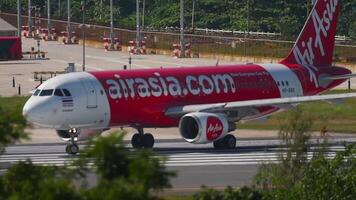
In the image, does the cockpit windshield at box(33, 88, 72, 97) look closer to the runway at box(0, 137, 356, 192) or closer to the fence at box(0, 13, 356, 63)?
the runway at box(0, 137, 356, 192)

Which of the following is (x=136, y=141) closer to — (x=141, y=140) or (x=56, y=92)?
(x=141, y=140)

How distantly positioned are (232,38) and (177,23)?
A: 31.1 m

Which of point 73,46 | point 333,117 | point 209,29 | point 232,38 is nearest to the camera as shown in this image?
point 333,117


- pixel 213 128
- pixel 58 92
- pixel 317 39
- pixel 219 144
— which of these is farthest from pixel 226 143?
pixel 317 39

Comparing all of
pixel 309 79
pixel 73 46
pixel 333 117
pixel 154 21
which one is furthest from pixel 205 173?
pixel 154 21

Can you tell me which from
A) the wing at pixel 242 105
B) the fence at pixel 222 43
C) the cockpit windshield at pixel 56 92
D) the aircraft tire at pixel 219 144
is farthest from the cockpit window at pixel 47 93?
the fence at pixel 222 43

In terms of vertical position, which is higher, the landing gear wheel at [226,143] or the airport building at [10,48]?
the landing gear wheel at [226,143]

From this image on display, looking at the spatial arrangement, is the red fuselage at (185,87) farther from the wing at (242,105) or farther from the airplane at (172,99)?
the wing at (242,105)

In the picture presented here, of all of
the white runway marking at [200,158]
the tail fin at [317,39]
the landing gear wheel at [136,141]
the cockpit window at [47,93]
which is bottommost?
the white runway marking at [200,158]

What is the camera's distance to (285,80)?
2135 inches

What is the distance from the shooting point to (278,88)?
53.9 m

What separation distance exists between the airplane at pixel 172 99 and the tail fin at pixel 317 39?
85cm

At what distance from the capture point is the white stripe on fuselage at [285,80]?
5403cm

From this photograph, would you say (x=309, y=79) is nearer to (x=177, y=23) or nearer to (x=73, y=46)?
(x=73, y=46)
